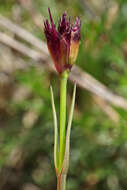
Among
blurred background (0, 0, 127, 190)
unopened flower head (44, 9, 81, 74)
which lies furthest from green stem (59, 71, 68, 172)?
blurred background (0, 0, 127, 190)

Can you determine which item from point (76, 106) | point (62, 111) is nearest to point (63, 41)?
point (62, 111)

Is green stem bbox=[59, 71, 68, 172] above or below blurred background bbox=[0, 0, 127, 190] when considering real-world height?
above

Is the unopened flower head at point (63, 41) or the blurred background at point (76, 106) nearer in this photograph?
the unopened flower head at point (63, 41)

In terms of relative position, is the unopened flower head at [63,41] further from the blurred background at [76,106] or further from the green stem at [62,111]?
the blurred background at [76,106]

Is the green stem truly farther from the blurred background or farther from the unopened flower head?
the blurred background

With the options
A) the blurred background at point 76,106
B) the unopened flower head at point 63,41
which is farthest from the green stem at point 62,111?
the blurred background at point 76,106

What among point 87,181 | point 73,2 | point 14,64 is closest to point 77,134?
point 87,181
